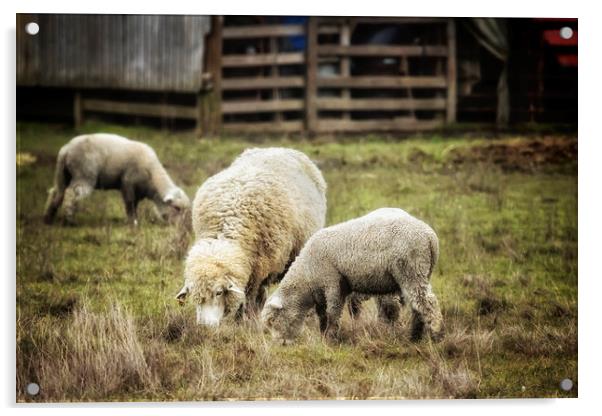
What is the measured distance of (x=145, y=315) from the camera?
6840 mm

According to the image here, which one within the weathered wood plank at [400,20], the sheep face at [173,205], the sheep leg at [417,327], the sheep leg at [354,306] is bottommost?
the sheep leg at [417,327]

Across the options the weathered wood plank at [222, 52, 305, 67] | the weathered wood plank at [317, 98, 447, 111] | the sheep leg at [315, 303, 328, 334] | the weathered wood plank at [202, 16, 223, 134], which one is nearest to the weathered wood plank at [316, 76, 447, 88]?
the weathered wood plank at [317, 98, 447, 111]

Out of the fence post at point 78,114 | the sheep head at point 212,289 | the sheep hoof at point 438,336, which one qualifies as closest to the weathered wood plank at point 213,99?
the fence post at point 78,114

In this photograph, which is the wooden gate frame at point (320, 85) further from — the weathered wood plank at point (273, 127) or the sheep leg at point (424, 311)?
the sheep leg at point (424, 311)

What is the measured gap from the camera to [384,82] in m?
7.38

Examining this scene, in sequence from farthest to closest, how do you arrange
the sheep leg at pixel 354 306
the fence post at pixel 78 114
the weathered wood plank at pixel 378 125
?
1. the weathered wood plank at pixel 378 125
2. the fence post at pixel 78 114
3. the sheep leg at pixel 354 306

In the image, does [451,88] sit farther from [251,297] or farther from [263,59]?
[251,297]

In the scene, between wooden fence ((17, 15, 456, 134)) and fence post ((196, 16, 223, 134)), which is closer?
wooden fence ((17, 15, 456, 134))

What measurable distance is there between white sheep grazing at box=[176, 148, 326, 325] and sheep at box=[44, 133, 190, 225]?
0.48 m

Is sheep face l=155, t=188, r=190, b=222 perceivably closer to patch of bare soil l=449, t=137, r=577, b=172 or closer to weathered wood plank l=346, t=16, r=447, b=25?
weathered wood plank l=346, t=16, r=447, b=25

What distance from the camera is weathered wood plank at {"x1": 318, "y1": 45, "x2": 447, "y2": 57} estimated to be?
7.21 m

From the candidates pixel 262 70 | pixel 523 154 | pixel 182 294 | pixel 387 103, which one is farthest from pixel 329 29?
pixel 182 294

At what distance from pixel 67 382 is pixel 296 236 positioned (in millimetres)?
1894

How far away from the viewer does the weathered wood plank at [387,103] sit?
7391 mm
